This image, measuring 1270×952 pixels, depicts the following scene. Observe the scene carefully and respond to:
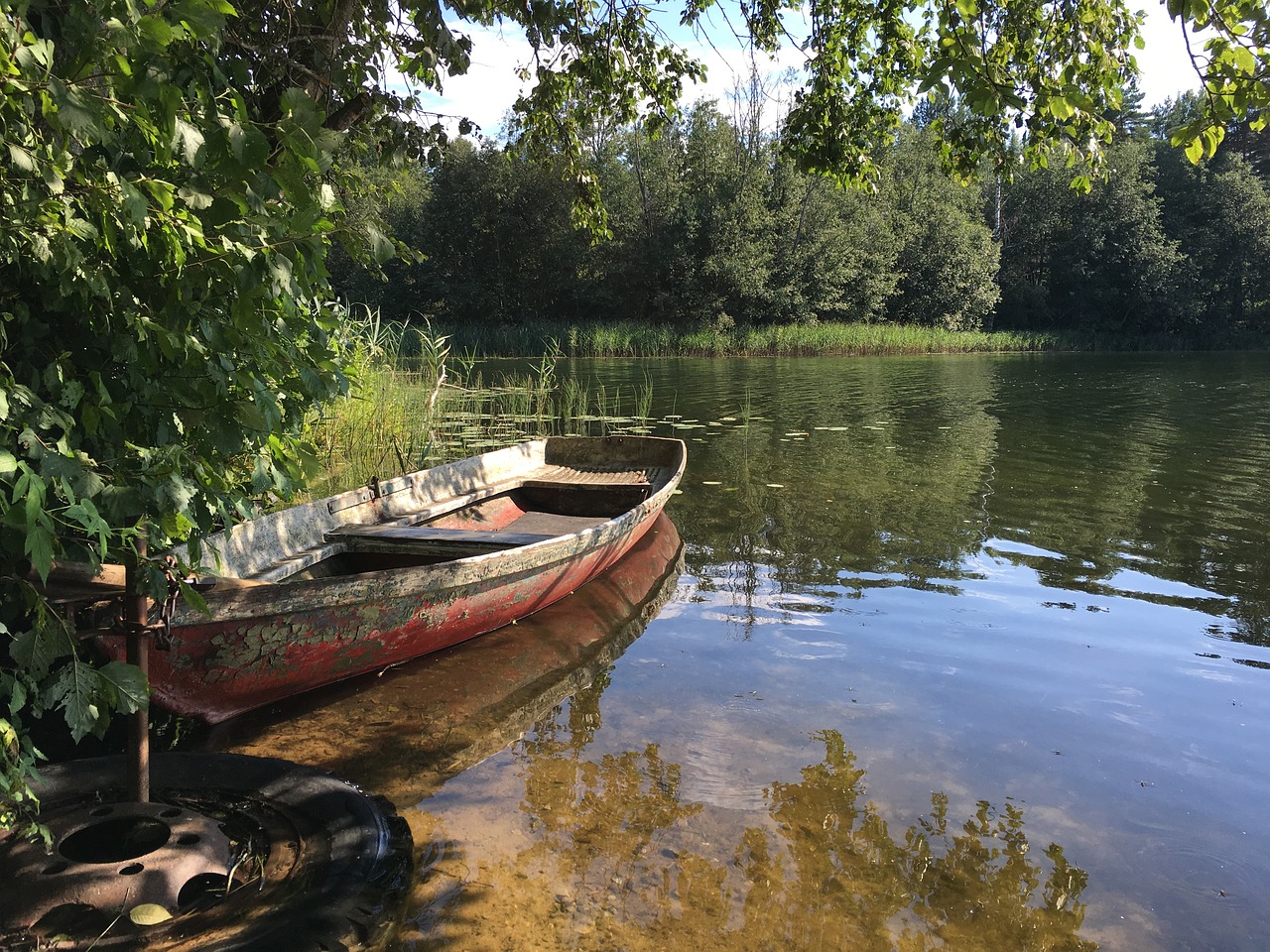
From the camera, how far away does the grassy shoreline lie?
93.3ft

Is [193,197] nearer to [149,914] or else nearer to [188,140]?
[188,140]

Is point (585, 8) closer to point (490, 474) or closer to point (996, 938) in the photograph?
point (490, 474)

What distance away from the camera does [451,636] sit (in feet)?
14.1

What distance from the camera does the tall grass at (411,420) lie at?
763 centimetres

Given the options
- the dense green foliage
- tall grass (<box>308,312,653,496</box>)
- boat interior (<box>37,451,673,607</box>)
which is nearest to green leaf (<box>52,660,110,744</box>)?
boat interior (<box>37,451,673,607</box>)

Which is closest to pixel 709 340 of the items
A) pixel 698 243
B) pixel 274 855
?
pixel 698 243

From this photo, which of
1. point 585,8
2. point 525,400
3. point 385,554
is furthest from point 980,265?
point 385,554

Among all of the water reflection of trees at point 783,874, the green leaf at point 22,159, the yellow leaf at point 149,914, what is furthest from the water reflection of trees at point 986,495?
A: the green leaf at point 22,159

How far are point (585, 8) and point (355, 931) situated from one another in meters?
5.61

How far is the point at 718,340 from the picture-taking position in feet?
98.0

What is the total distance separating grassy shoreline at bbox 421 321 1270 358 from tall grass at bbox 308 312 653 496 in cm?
1409

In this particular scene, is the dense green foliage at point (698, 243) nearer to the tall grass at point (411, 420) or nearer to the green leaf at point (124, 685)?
the tall grass at point (411, 420)

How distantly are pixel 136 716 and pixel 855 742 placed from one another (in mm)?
2542

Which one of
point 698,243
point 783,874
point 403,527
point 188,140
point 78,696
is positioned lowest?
point 783,874
